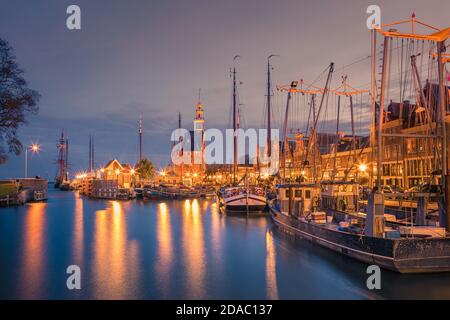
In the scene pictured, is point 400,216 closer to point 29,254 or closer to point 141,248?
point 141,248

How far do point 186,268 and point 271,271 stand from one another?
5355 mm

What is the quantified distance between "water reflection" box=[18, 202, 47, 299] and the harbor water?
2.0 inches

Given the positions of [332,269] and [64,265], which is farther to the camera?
[64,265]

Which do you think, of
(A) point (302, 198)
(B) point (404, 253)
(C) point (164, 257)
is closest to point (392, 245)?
(B) point (404, 253)

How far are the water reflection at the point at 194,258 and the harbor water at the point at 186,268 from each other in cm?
6

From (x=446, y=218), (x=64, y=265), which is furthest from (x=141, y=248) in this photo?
(x=446, y=218)

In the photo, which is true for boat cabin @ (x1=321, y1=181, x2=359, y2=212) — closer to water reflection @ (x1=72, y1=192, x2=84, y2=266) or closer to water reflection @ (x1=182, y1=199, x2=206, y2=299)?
water reflection @ (x1=182, y1=199, x2=206, y2=299)

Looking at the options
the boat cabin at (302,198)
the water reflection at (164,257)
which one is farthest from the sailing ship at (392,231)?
the water reflection at (164,257)

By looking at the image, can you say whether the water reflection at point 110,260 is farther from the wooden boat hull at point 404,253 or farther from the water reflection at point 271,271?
the wooden boat hull at point 404,253

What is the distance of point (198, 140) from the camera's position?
498 feet

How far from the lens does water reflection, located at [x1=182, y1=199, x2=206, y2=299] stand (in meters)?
18.3

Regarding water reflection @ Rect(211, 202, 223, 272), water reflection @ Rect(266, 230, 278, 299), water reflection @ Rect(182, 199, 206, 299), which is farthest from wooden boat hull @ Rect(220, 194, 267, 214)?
water reflection @ Rect(266, 230, 278, 299)

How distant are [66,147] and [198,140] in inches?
3358

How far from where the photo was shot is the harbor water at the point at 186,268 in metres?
17.4
